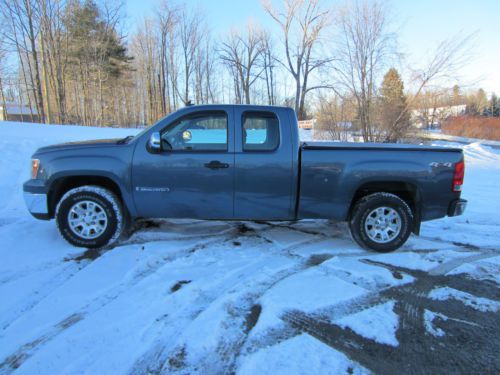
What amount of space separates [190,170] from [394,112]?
1466cm

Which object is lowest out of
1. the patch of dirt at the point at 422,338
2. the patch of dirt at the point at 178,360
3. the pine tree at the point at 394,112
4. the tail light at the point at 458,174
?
the patch of dirt at the point at 422,338

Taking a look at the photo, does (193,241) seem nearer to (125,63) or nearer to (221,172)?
(221,172)

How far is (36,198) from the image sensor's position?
4160mm

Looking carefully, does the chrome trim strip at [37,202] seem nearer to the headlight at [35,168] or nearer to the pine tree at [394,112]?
the headlight at [35,168]

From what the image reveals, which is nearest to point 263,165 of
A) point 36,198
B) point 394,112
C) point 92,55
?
point 36,198

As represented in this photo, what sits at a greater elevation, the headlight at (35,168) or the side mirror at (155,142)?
the side mirror at (155,142)

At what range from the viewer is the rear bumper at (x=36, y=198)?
4.16m

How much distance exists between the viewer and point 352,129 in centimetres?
1845

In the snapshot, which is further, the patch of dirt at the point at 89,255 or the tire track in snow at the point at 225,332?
the patch of dirt at the point at 89,255

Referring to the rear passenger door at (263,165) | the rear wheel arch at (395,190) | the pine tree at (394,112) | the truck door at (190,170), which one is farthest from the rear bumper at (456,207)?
the pine tree at (394,112)

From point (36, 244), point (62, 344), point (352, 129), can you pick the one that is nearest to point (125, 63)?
point (352, 129)

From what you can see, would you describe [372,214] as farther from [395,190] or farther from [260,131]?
[260,131]

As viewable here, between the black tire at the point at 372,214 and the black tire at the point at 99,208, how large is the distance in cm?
311

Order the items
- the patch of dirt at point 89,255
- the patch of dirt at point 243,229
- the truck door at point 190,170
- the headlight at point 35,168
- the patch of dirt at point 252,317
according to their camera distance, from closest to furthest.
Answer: the patch of dirt at point 252,317
the patch of dirt at point 89,255
the truck door at point 190,170
the headlight at point 35,168
the patch of dirt at point 243,229
